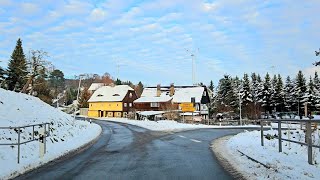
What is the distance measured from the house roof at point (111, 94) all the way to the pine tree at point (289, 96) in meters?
44.1

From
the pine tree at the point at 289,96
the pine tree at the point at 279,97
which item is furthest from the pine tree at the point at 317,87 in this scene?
the pine tree at the point at 279,97

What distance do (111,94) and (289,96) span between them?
5053 centimetres

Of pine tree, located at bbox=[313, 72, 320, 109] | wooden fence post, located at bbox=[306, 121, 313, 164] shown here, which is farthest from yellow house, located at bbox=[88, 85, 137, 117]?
wooden fence post, located at bbox=[306, 121, 313, 164]

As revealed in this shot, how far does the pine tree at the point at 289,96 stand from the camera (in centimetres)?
9769

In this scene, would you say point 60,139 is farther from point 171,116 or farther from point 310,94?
point 310,94

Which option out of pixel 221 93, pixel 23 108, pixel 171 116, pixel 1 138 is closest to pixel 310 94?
pixel 221 93

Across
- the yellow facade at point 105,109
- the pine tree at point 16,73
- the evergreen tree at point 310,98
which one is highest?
the pine tree at point 16,73

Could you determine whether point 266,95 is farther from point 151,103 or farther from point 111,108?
point 111,108

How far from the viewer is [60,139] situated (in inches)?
795

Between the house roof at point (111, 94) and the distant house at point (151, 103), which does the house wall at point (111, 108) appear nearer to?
the house roof at point (111, 94)

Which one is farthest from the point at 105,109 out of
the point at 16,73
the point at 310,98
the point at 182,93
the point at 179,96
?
the point at 310,98

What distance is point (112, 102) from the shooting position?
108 metres

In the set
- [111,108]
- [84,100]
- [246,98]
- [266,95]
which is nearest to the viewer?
[246,98]

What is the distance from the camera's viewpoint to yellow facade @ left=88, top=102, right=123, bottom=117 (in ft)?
351
